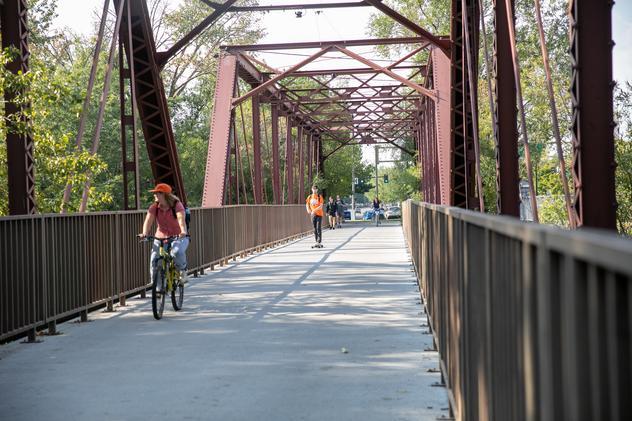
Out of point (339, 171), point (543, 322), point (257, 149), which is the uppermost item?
point (339, 171)

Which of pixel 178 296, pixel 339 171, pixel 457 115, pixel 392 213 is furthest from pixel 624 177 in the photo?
pixel 392 213

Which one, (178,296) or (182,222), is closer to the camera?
(182,222)

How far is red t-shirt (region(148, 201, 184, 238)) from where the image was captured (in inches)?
454

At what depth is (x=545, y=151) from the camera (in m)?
43.1

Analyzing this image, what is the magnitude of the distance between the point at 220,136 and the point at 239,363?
17824 mm

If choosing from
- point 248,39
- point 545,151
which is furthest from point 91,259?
point 248,39

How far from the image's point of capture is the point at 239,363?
7590mm

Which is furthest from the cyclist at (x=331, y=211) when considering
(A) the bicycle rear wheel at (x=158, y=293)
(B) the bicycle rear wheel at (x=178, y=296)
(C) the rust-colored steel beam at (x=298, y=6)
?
(A) the bicycle rear wheel at (x=158, y=293)

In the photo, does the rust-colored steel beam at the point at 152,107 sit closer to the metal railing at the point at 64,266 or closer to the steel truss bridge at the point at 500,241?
the steel truss bridge at the point at 500,241

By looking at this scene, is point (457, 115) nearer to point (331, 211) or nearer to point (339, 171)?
point (331, 211)

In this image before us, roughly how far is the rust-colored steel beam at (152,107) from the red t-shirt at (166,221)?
20.0ft

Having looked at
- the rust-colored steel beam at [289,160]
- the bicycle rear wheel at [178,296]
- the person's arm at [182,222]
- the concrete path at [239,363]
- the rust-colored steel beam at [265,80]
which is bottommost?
the concrete path at [239,363]

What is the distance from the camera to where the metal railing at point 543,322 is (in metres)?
1.62

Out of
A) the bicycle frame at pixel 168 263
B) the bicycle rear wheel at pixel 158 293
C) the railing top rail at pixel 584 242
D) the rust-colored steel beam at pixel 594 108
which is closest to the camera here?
the railing top rail at pixel 584 242
